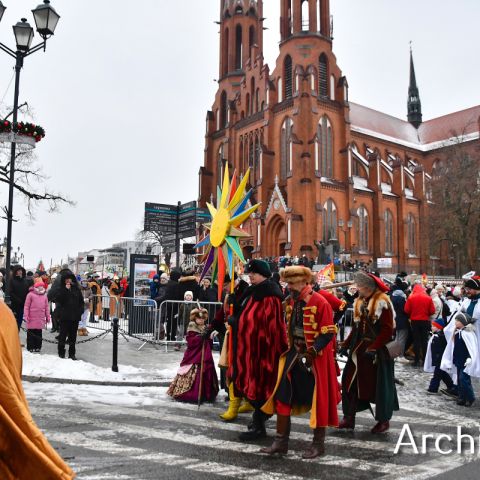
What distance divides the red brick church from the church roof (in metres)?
0.85

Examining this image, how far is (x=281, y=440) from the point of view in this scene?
4875 mm

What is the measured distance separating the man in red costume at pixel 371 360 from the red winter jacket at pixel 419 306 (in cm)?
607

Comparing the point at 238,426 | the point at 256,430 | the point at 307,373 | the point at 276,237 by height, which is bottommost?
the point at 238,426

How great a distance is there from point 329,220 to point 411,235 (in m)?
13.3

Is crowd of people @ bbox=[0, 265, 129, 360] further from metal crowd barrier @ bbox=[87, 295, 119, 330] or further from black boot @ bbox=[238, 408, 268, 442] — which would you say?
black boot @ bbox=[238, 408, 268, 442]

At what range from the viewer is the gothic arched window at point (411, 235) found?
51625 mm

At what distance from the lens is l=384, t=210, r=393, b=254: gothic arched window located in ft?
164

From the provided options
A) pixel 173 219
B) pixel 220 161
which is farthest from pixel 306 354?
pixel 220 161

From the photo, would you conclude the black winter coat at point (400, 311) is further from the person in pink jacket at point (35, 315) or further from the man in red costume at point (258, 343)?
the person in pink jacket at point (35, 315)

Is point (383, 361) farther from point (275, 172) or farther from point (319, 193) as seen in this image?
point (275, 172)

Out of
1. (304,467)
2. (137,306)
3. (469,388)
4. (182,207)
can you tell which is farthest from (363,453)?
(182,207)

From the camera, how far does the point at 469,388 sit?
25.3 feet

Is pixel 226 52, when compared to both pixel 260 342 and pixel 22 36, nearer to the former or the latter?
pixel 22 36

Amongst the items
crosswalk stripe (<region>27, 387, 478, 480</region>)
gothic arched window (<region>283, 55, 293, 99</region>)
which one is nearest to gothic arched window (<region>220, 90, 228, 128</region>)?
gothic arched window (<region>283, 55, 293, 99</region>)
